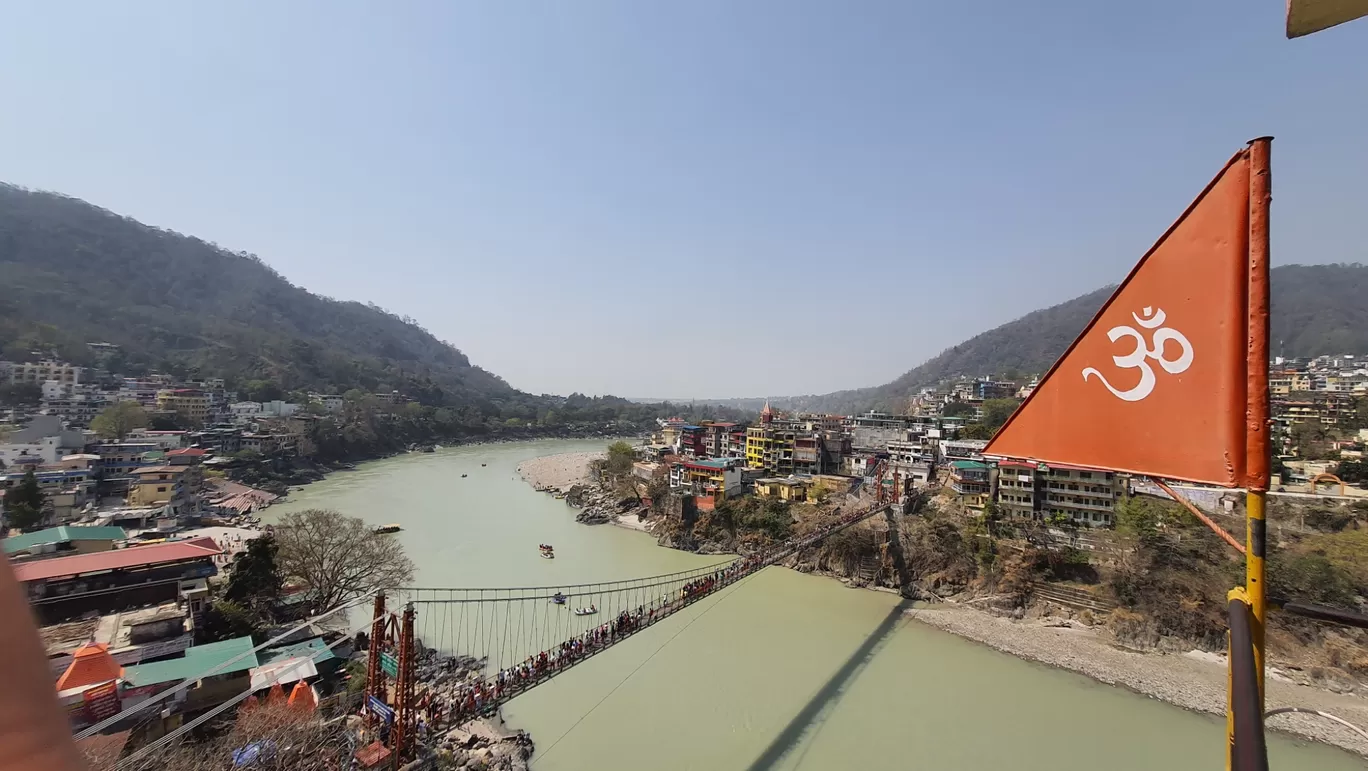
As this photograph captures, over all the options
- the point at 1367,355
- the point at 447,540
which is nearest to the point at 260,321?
the point at 447,540

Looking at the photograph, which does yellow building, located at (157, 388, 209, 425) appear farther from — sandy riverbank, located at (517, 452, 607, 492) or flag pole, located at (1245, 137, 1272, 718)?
flag pole, located at (1245, 137, 1272, 718)

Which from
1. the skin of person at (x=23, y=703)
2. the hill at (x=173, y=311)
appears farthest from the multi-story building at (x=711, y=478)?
the hill at (x=173, y=311)

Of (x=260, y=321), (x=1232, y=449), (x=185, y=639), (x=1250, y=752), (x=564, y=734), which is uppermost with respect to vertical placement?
(x=260, y=321)

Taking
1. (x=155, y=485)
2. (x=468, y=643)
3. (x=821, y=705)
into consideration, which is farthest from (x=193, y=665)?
(x=155, y=485)

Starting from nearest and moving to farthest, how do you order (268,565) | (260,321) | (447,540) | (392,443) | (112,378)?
(268,565), (447,540), (112,378), (392,443), (260,321)

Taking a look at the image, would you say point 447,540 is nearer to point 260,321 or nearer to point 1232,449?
point 1232,449
